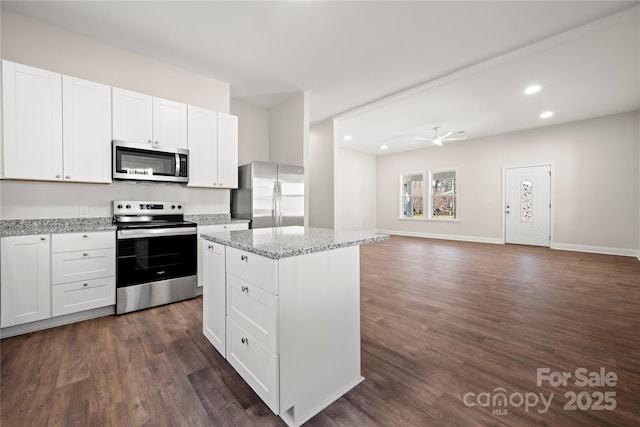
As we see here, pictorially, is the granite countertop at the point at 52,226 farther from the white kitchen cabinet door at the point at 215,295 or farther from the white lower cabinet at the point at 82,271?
the white kitchen cabinet door at the point at 215,295

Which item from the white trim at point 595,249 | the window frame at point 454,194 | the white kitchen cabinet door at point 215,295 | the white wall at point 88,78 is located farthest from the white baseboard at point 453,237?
the white kitchen cabinet door at point 215,295

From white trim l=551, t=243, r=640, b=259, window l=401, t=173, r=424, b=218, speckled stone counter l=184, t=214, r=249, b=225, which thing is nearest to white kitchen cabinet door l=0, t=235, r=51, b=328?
speckled stone counter l=184, t=214, r=249, b=225

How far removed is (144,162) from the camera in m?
3.05

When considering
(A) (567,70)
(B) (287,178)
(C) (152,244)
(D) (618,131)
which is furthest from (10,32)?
(D) (618,131)

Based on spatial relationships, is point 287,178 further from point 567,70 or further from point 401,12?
point 567,70

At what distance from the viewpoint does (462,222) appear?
25.6 feet

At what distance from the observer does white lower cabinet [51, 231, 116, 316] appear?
7.85 ft

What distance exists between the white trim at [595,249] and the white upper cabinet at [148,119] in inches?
322

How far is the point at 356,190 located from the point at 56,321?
307 inches

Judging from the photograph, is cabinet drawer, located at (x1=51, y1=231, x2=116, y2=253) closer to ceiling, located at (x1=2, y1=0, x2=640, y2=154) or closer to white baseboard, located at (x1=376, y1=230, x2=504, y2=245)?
ceiling, located at (x1=2, y1=0, x2=640, y2=154)

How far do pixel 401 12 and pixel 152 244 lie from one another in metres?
3.52

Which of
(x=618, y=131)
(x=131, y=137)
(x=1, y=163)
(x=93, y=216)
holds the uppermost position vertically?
(x=618, y=131)

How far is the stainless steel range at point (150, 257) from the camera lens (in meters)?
2.68

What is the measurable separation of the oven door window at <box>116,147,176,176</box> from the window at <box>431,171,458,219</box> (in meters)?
7.56
